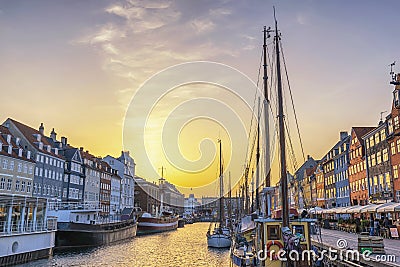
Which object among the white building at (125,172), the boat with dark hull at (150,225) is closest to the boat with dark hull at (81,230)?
the boat with dark hull at (150,225)

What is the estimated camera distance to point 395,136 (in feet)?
163

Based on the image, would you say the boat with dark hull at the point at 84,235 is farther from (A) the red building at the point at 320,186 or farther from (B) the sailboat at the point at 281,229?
(A) the red building at the point at 320,186

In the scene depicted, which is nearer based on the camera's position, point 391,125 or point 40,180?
point 391,125

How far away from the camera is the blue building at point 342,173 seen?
7538 cm

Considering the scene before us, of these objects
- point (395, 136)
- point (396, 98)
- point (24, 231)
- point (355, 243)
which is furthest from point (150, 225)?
point (355, 243)

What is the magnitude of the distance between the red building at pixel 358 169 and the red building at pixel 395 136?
1274 cm

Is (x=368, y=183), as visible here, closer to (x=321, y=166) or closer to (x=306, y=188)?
(x=321, y=166)

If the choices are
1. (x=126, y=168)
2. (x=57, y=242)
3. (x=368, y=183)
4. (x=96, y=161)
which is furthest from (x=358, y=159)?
(x=126, y=168)

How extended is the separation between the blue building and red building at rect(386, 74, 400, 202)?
23.5 metres

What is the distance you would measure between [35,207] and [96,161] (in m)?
57.6

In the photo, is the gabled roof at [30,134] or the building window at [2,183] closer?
the building window at [2,183]

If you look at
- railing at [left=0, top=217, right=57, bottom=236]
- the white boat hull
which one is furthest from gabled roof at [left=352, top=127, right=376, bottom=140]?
railing at [left=0, top=217, right=57, bottom=236]

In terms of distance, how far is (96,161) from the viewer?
100875mm

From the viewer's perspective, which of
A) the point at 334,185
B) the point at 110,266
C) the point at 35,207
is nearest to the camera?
the point at 110,266
